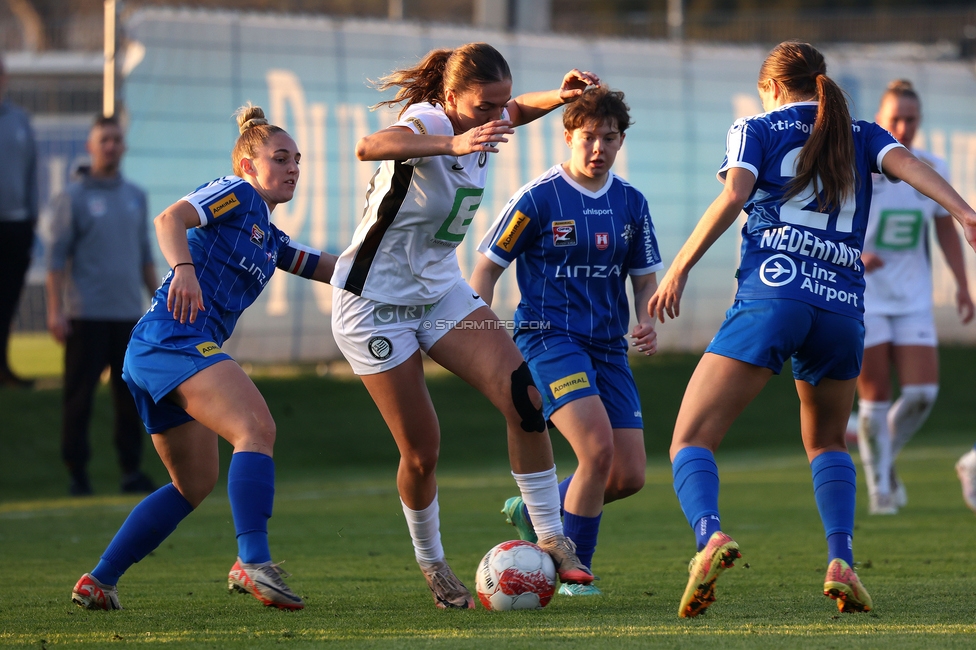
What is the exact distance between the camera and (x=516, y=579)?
4.54 m

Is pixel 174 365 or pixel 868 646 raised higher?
pixel 174 365

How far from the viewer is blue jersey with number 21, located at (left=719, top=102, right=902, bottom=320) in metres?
4.18

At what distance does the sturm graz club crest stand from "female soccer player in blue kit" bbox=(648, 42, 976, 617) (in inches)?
38.1

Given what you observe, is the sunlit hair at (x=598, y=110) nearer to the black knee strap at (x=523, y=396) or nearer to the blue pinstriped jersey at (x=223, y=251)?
the black knee strap at (x=523, y=396)

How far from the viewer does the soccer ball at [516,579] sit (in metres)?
4.54

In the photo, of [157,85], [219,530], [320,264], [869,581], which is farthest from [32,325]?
[869,581]

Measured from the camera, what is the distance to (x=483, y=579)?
15.2 ft

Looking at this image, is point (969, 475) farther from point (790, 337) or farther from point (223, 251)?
point (223, 251)

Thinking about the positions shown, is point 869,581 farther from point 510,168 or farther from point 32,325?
point 32,325

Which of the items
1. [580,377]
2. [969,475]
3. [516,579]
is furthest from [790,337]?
[969,475]

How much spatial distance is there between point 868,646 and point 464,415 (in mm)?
9589

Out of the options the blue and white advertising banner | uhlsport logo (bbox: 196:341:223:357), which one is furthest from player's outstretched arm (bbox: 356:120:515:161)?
the blue and white advertising banner

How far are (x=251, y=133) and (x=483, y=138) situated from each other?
4.19 feet

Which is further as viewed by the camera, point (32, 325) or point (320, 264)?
point (32, 325)
